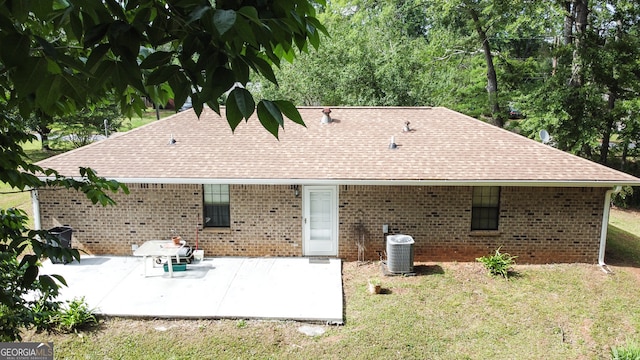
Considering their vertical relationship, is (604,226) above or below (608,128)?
below

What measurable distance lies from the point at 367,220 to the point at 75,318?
647 centimetres

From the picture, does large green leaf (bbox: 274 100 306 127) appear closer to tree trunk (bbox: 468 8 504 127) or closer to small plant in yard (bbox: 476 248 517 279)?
small plant in yard (bbox: 476 248 517 279)

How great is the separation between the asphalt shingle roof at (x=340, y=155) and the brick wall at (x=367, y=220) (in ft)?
1.43

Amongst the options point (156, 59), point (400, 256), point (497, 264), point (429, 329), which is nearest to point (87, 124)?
point (400, 256)

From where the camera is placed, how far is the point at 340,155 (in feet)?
37.8

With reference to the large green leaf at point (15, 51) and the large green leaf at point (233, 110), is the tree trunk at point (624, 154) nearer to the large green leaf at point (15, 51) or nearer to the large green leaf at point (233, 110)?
the large green leaf at point (233, 110)

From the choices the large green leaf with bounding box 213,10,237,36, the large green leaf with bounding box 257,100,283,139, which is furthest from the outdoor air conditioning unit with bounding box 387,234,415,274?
the large green leaf with bounding box 213,10,237,36

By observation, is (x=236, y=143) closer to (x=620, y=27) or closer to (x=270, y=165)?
(x=270, y=165)

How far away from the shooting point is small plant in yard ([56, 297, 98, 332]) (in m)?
7.35

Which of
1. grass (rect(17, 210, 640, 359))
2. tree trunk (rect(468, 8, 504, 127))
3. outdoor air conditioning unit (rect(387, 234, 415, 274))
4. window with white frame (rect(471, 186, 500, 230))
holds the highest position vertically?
tree trunk (rect(468, 8, 504, 127))

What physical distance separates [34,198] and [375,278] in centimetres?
859

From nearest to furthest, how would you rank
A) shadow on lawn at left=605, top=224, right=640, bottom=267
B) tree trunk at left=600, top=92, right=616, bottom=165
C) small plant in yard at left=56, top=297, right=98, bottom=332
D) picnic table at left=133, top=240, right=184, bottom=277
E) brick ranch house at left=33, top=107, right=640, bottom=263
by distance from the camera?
small plant in yard at left=56, top=297, right=98, bottom=332
picnic table at left=133, top=240, right=184, bottom=277
brick ranch house at left=33, top=107, right=640, bottom=263
shadow on lawn at left=605, top=224, right=640, bottom=267
tree trunk at left=600, top=92, right=616, bottom=165

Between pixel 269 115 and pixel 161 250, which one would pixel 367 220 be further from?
pixel 269 115

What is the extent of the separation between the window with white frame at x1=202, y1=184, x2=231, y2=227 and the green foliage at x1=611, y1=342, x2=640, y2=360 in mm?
8268
